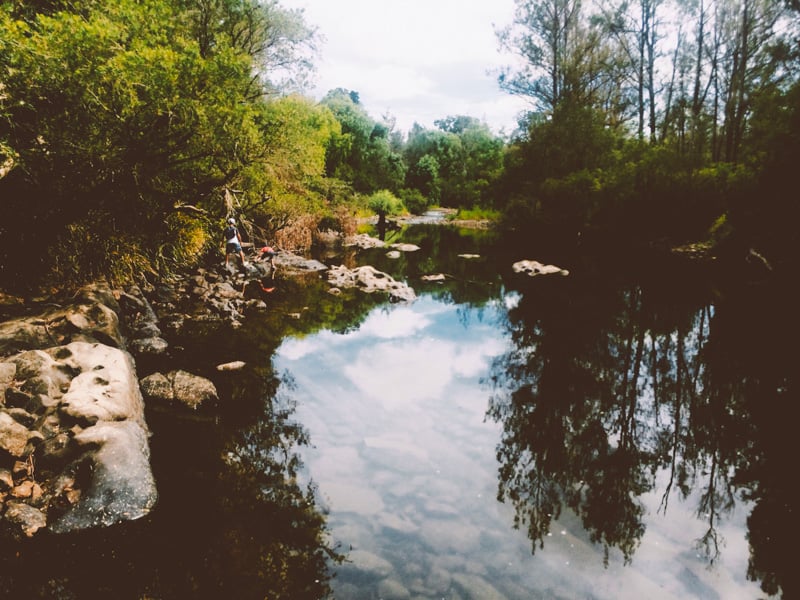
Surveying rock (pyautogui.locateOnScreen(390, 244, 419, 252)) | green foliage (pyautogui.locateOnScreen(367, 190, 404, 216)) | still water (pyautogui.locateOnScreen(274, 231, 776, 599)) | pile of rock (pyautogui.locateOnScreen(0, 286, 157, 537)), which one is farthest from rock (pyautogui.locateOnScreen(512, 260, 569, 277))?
green foliage (pyautogui.locateOnScreen(367, 190, 404, 216))

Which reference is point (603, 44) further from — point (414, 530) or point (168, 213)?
point (414, 530)

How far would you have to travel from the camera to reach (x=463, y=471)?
21.7ft

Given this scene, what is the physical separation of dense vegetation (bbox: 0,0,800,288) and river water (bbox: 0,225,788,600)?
382 centimetres

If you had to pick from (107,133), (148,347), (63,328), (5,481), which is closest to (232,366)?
(148,347)

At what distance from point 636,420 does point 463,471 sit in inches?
138

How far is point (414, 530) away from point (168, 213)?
1051cm

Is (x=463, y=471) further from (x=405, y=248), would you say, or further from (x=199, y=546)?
(x=405, y=248)

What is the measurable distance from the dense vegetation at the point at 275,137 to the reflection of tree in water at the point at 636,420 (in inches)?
331

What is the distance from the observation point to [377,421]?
8.03 m

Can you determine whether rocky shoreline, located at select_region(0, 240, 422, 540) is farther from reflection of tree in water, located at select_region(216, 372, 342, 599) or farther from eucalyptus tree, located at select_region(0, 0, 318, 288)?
eucalyptus tree, located at select_region(0, 0, 318, 288)

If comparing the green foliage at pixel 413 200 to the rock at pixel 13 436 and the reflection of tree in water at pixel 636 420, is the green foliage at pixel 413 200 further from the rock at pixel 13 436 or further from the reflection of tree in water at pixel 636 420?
the rock at pixel 13 436

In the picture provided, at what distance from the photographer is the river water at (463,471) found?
4652 millimetres

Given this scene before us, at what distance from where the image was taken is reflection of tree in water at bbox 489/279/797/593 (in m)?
5.81

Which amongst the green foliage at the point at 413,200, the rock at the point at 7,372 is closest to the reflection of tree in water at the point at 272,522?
the rock at the point at 7,372
